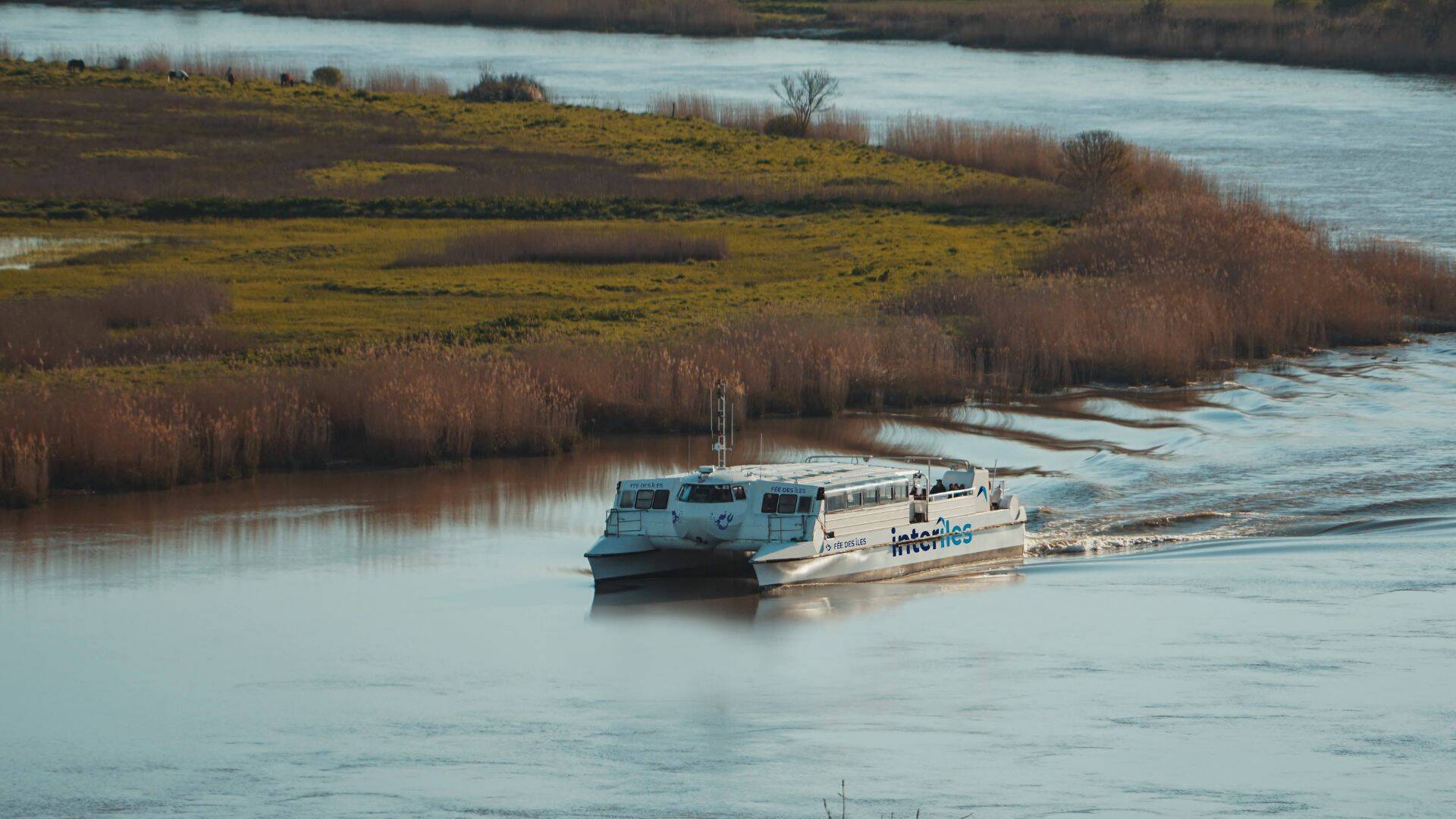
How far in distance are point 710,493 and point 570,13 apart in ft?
451

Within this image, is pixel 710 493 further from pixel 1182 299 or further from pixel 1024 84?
pixel 1024 84

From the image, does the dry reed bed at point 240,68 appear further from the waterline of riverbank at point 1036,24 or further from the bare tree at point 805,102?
the waterline of riverbank at point 1036,24

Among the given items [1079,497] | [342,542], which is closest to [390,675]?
[342,542]

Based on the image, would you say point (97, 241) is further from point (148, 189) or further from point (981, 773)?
point (981, 773)

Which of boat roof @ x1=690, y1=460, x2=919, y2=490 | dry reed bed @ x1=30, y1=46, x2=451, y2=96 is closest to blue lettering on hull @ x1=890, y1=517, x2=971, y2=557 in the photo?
boat roof @ x1=690, y1=460, x2=919, y2=490

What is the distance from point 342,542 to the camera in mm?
33625

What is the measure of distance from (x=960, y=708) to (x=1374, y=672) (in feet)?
21.8

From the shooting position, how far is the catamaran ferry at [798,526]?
30547mm

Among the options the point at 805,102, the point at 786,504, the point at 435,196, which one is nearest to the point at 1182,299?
the point at 786,504

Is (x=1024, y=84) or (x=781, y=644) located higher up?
(x=1024, y=84)

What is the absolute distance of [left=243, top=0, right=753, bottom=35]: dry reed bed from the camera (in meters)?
159

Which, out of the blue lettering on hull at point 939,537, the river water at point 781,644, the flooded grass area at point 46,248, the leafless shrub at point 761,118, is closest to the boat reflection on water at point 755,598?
the river water at point 781,644

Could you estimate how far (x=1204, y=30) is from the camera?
13950 cm

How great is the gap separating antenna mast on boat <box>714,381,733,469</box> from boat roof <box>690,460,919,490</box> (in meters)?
0.45
